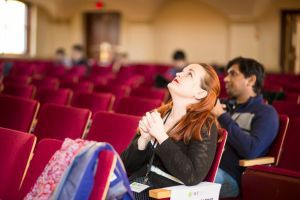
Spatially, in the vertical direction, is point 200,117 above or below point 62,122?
above

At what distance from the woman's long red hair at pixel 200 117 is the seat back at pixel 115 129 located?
76 cm

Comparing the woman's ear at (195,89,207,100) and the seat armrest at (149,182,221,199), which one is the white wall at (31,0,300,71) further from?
the seat armrest at (149,182,221,199)

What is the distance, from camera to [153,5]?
1725cm

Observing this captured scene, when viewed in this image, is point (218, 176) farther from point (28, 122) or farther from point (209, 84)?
point (28, 122)

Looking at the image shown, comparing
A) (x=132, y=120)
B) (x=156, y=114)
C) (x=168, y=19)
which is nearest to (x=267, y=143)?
(x=132, y=120)

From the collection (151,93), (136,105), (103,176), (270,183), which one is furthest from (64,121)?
(151,93)

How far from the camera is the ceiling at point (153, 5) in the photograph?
1578 centimetres

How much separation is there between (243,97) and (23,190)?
1.87m

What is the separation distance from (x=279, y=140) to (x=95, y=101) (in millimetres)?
1835

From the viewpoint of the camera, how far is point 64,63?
13.7 meters

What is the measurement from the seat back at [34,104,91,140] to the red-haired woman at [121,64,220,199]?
2.60 feet

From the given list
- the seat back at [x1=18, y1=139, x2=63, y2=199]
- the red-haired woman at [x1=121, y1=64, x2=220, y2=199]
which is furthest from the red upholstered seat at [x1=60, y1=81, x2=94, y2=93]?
the seat back at [x1=18, y1=139, x2=63, y2=199]

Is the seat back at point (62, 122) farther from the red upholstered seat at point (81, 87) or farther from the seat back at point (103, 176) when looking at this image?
the red upholstered seat at point (81, 87)

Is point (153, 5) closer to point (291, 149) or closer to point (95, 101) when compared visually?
point (95, 101)
